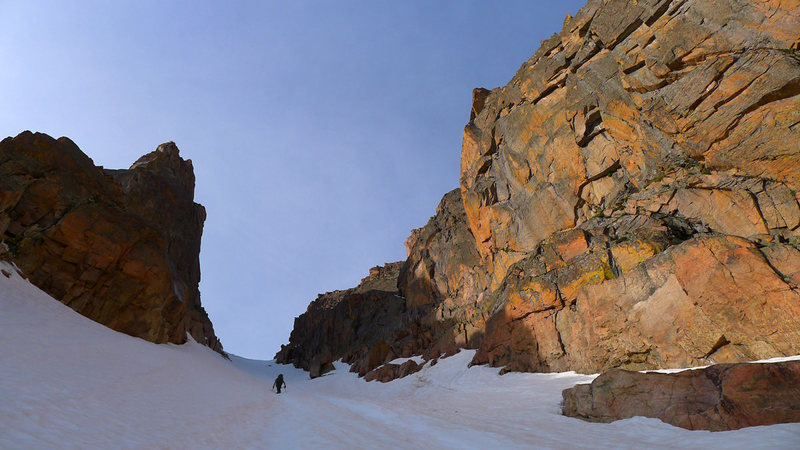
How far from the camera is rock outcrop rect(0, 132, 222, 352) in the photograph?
92.6 feet

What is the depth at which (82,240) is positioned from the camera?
30609mm

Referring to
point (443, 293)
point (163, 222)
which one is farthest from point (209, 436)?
point (163, 222)

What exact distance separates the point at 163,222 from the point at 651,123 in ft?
208

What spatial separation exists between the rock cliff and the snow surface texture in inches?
199

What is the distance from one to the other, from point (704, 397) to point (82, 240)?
138 ft

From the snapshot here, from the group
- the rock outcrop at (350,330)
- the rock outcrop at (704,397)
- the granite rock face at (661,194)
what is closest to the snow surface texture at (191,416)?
the rock outcrop at (704,397)

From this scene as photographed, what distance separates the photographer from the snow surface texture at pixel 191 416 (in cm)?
905

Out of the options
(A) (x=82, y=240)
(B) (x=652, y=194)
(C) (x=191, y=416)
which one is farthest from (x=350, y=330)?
(C) (x=191, y=416)

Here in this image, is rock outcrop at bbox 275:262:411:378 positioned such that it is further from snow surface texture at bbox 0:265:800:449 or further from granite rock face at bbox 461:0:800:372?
snow surface texture at bbox 0:265:800:449

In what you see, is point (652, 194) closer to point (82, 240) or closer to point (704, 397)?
point (704, 397)

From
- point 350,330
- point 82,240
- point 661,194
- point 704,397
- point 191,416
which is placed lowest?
point 191,416

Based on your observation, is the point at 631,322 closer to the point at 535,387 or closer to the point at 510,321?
the point at 535,387

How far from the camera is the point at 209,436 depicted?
1054 centimetres

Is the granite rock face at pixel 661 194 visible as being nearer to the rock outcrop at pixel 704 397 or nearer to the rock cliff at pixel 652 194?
the rock cliff at pixel 652 194
